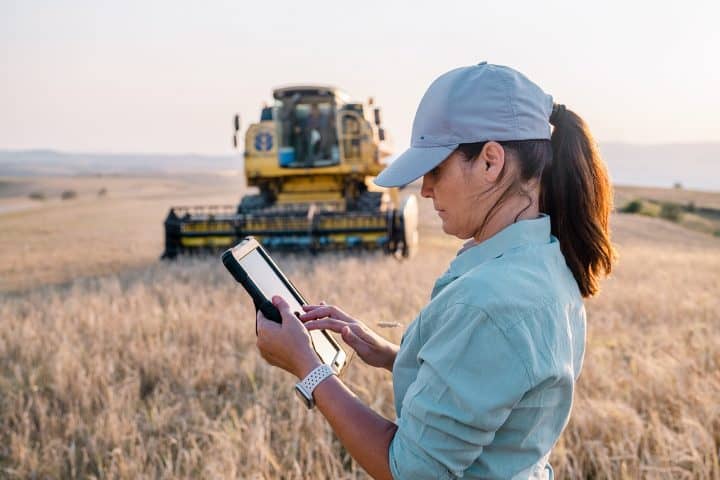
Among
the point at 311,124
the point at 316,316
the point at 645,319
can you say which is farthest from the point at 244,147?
the point at 316,316

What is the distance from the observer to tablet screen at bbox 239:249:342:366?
208 centimetres

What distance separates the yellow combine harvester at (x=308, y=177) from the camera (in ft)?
40.9

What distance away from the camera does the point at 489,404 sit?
4.70 feet

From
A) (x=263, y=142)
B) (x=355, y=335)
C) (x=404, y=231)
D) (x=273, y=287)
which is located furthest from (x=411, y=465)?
(x=263, y=142)

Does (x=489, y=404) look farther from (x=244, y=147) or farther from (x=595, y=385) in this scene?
(x=244, y=147)

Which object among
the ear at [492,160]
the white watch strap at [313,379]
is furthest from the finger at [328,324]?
the ear at [492,160]

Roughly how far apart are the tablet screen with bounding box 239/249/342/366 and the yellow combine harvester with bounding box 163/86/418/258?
10093mm

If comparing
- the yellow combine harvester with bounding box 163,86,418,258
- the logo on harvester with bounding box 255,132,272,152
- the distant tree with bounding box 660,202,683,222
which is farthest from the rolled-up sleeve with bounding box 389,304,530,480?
the distant tree with bounding box 660,202,683,222

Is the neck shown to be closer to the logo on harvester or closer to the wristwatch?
the wristwatch

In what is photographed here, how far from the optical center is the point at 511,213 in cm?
168

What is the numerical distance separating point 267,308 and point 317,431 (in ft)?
6.31

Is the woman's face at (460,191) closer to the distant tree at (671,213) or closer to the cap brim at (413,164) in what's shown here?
the cap brim at (413,164)

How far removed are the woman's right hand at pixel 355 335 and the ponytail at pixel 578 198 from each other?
2.01 ft

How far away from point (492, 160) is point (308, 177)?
45.2 feet
